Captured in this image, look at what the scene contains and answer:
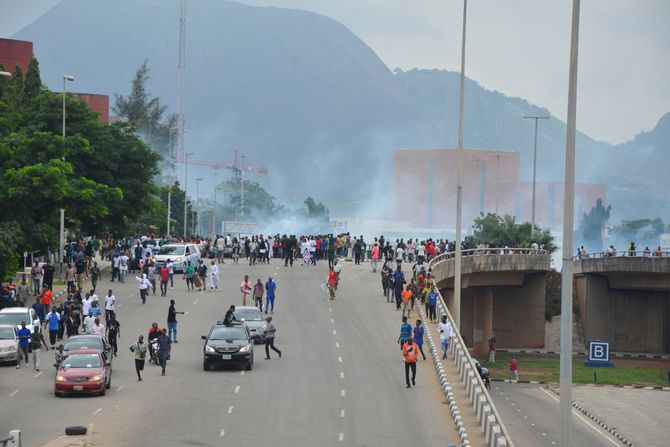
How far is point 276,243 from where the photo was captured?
244 ft

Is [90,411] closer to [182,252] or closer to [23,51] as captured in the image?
[182,252]

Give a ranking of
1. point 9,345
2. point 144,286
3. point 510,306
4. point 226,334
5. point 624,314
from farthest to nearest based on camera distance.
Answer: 1. point 510,306
2. point 624,314
3. point 144,286
4. point 9,345
5. point 226,334

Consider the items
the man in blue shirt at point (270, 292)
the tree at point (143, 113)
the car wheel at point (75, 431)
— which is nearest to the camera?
the car wheel at point (75, 431)

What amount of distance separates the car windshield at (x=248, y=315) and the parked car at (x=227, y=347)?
219 inches

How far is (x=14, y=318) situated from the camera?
129 ft

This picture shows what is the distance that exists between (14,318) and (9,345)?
2813 millimetres

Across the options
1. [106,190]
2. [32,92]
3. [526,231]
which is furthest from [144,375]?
[526,231]

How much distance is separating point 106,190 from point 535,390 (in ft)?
82.6

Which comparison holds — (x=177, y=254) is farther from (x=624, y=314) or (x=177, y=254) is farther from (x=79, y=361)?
(x=624, y=314)

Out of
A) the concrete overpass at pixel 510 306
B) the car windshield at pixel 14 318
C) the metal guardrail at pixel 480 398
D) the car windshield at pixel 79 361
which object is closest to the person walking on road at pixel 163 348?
the car windshield at pixel 79 361

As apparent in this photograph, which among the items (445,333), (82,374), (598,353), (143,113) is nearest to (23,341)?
(82,374)

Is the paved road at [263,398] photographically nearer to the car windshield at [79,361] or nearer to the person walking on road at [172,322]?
the person walking on road at [172,322]

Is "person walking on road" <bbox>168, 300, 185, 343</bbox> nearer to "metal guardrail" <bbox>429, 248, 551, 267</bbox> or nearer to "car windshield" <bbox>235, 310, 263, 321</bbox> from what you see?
"car windshield" <bbox>235, 310, 263, 321</bbox>

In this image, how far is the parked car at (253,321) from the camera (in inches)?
1671
